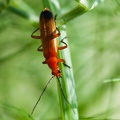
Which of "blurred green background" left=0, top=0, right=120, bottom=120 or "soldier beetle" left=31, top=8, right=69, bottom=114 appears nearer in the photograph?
"soldier beetle" left=31, top=8, right=69, bottom=114

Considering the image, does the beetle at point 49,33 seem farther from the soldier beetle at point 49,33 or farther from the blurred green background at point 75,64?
the blurred green background at point 75,64

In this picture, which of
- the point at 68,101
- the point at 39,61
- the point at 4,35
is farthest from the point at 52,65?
the point at 4,35

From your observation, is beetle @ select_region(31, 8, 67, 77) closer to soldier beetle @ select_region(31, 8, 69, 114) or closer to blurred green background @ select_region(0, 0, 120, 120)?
soldier beetle @ select_region(31, 8, 69, 114)

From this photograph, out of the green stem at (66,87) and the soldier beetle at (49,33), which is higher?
the soldier beetle at (49,33)

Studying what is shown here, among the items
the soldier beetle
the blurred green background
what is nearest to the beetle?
the soldier beetle

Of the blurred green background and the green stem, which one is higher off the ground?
the blurred green background

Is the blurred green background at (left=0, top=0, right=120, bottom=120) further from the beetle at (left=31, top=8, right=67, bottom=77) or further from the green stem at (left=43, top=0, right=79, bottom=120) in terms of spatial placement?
the green stem at (left=43, top=0, right=79, bottom=120)

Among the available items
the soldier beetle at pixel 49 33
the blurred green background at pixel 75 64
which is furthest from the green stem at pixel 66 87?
the blurred green background at pixel 75 64

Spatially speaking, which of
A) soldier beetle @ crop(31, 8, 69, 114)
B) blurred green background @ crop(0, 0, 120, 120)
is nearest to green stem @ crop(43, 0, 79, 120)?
soldier beetle @ crop(31, 8, 69, 114)

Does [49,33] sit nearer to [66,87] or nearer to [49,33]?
[49,33]
